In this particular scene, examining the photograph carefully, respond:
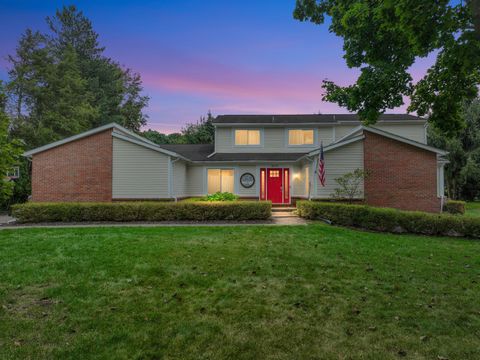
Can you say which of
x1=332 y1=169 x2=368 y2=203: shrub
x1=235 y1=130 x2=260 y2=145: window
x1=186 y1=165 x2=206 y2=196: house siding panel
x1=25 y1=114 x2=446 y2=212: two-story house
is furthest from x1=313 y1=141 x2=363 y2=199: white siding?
x1=186 y1=165 x2=206 y2=196: house siding panel

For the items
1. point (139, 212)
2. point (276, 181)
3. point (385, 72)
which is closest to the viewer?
point (385, 72)

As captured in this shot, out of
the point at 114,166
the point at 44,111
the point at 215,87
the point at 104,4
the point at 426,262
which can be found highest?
the point at 104,4

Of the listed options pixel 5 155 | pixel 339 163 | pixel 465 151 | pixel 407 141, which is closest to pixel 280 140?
pixel 339 163

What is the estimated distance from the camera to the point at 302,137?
1956cm

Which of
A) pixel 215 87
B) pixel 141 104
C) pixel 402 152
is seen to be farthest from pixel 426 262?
pixel 141 104

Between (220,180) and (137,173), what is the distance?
552 centimetres

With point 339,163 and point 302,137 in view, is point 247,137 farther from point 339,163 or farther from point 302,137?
point 339,163

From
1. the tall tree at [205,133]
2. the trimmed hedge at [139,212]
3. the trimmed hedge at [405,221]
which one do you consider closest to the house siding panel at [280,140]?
the trimmed hedge at [139,212]

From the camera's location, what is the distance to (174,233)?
9555mm

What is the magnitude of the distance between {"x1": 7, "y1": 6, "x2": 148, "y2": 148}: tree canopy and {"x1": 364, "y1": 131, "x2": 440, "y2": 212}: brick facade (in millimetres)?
26826

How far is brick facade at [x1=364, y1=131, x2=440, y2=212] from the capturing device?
14422 millimetres

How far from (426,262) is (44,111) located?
105ft

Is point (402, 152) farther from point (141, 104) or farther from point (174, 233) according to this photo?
point (141, 104)

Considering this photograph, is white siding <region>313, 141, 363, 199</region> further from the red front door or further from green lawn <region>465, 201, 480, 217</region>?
green lawn <region>465, 201, 480, 217</region>
